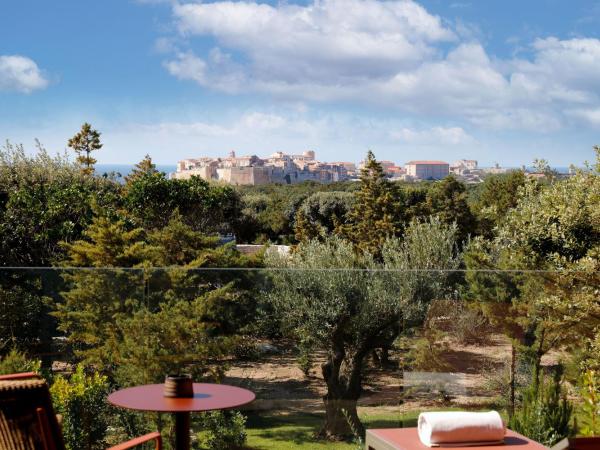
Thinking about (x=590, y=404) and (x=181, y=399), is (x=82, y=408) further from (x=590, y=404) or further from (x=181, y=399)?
(x=590, y=404)

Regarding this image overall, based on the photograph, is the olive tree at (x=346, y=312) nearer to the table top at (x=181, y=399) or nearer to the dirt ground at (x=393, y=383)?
the dirt ground at (x=393, y=383)

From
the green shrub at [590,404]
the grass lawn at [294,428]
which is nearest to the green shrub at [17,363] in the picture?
the grass lawn at [294,428]

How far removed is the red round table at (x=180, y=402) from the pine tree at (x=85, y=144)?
35.6m

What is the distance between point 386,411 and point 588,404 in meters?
1.42

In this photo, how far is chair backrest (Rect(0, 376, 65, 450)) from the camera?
102 inches

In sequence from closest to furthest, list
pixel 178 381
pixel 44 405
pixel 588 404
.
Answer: pixel 44 405 < pixel 178 381 < pixel 588 404

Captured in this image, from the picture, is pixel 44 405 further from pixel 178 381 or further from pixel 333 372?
pixel 333 372

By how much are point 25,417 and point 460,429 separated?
6.28 feet

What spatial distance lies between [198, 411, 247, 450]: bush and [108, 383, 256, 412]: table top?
1.10 m

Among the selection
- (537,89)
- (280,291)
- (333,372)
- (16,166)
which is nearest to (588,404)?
(333,372)

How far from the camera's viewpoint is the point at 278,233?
143 ft

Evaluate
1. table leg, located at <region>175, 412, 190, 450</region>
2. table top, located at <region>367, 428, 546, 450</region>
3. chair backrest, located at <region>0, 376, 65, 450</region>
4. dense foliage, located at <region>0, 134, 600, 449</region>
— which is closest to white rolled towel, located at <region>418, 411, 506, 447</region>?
table top, located at <region>367, 428, 546, 450</region>

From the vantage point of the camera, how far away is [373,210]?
2888 cm

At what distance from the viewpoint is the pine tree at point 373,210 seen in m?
27.4
